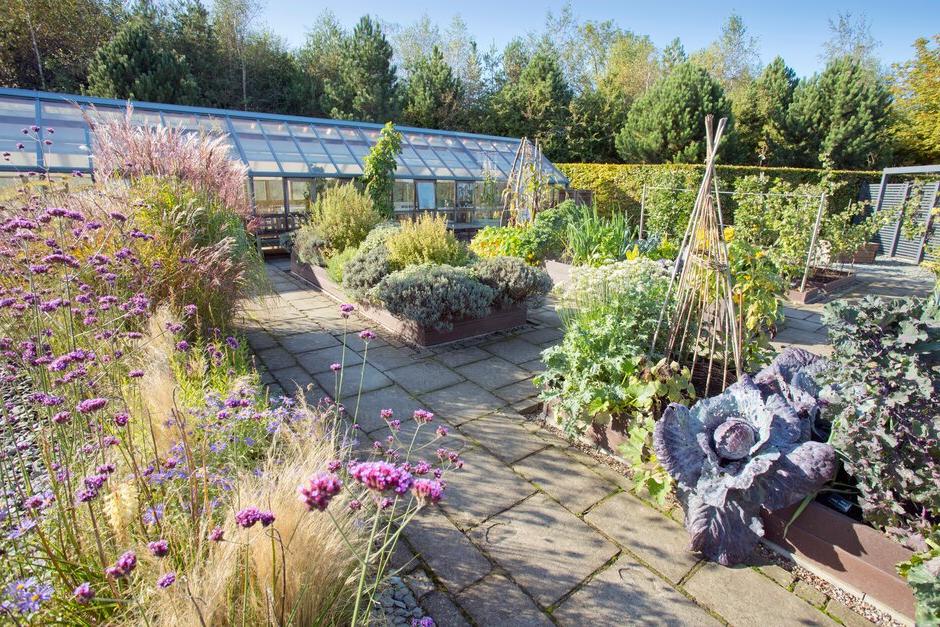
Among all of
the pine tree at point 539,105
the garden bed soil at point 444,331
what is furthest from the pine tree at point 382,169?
the pine tree at point 539,105

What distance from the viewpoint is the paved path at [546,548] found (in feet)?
5.34

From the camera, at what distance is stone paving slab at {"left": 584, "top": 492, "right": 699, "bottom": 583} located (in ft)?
6.05

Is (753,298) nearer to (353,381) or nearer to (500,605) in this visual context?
(500,605)

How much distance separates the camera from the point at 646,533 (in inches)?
78.8

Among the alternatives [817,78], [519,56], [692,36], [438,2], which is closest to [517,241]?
[817,78]

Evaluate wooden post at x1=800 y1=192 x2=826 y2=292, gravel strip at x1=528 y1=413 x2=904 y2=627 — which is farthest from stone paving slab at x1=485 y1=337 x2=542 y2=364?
wooden post at x1=800 y1=192 x2=826 y2=292

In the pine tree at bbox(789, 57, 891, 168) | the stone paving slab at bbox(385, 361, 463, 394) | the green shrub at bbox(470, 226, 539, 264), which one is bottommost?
the stone paving slab at bbox(385, 361, 463, 394)

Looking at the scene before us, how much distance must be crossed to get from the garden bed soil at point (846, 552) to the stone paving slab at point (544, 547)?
0.69 metres

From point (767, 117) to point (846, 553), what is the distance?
19931 mm

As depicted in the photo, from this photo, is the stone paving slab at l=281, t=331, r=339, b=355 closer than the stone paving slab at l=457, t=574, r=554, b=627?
No

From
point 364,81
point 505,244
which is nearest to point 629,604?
point 505,244

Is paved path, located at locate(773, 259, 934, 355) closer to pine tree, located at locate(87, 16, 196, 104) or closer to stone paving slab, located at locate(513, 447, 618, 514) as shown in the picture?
stone paving slab, located at locate(513, 447, 618, 514)

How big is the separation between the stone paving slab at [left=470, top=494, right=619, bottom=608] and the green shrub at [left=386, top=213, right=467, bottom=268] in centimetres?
311

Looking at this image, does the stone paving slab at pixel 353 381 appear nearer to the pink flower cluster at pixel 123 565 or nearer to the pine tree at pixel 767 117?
the pink flower cluster at pixel 123 565
